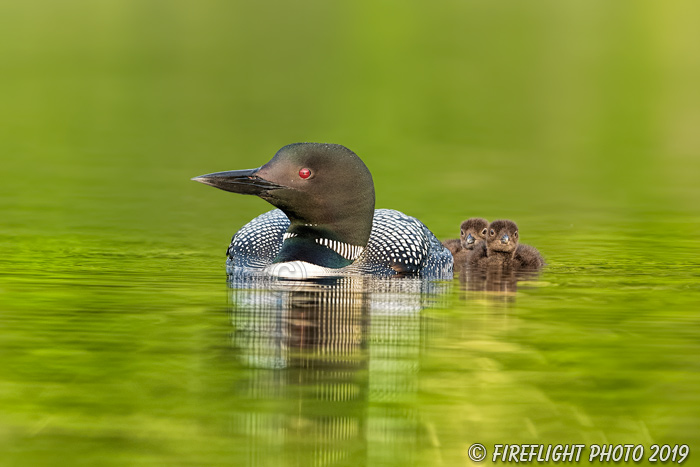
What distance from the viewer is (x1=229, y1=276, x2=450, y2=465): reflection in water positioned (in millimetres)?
4707

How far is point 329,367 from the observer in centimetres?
571

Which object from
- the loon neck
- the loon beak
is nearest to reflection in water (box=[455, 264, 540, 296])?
the loon neck

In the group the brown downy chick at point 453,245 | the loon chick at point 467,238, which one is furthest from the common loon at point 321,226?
the brown downy chick at point 453,245

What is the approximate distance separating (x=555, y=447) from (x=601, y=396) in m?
0.75

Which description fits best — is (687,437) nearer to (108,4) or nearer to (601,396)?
(601,396)

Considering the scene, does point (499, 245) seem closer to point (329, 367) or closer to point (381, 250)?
point (381, 250)

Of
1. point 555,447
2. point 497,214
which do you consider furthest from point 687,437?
point 497,214

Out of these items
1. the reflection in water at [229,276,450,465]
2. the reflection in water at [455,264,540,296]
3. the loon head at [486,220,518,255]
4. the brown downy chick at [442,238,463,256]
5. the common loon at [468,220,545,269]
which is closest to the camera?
the reflection in water at [229,276,450,465]

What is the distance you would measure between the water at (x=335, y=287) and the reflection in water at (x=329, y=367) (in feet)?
0.05

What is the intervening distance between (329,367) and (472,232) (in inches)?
179

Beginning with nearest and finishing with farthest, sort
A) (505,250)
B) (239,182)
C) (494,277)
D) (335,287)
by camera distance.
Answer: (335,287) < (239,182) < (494,277) < (505,250)

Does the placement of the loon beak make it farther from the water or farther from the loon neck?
the water

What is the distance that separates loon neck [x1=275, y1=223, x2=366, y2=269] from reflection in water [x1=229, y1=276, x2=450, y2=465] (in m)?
0.30

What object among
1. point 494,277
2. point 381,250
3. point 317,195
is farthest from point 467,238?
point 317,195
